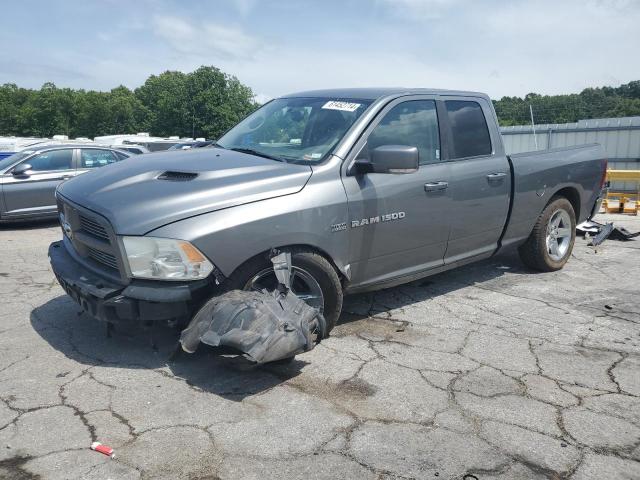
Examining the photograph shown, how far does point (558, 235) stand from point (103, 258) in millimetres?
5078

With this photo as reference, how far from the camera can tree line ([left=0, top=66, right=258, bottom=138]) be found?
226 ft

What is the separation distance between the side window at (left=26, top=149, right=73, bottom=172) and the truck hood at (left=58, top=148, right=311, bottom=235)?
21.2 feet

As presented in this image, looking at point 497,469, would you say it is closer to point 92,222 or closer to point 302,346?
point 302,346

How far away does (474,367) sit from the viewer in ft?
13.0

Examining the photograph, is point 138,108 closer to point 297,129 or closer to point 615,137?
point 615,137

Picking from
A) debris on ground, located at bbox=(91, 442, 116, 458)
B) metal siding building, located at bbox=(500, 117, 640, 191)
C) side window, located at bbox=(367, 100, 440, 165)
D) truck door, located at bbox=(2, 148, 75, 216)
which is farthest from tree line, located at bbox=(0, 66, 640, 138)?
debris on ground, located at bbox=(91, 442, 116, 458)

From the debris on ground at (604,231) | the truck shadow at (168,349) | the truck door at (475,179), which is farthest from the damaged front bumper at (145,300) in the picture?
the debris on ground at (604,231)

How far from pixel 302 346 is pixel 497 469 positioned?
1.30 m

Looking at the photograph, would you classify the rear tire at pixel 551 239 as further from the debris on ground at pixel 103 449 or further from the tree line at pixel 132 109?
the tree line at pixel 132 109

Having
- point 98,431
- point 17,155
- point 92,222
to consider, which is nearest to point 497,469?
point 98,431

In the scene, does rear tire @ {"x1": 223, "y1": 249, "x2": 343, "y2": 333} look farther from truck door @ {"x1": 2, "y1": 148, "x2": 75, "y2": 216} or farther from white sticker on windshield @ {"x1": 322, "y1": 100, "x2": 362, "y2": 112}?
truck door @ {"x1": 2, "y1": 148, "x2": 75, "y2": 216}

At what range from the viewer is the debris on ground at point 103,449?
2791 millimetres

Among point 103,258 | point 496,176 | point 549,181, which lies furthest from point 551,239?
point 103,258

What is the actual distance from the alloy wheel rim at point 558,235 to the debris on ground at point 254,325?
12.8ft
